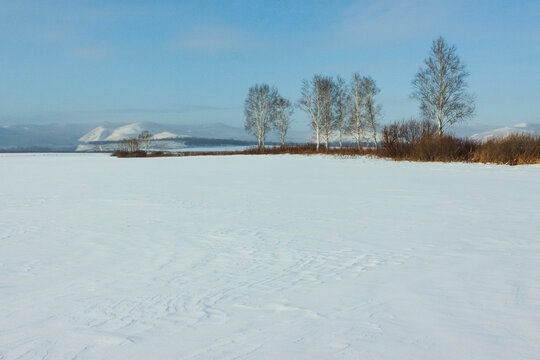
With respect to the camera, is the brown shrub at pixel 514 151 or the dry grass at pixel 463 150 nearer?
the brown shrub at pixel 514 151

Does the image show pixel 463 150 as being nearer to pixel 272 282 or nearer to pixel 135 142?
pixel 272 282

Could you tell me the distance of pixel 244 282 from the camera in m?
3.47

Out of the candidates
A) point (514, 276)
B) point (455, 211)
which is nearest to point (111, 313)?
point (514, 276)

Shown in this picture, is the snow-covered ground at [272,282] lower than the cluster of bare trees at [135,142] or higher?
lower

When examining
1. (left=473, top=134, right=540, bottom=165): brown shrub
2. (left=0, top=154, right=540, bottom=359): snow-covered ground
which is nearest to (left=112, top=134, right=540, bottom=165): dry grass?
(left=473, top=134, right=540, bottom=165): brown shrub

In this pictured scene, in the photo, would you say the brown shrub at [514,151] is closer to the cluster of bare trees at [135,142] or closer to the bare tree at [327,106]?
the bare tree at [327,106]

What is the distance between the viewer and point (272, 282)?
3.45 m

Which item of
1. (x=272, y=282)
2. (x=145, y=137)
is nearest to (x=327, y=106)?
(x=272, y=282)

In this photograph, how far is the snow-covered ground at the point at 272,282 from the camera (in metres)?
2.42

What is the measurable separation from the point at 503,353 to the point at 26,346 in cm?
268

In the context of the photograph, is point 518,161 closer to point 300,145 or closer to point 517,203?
point 517,203

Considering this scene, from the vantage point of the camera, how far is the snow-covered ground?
95.1 inches

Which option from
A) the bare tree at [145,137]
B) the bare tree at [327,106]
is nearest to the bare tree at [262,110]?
the bare tree at [327,106]

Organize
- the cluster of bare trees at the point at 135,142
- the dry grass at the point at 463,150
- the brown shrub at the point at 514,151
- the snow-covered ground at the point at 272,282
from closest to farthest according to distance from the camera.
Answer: the snow-covered ground at the point at 272,282, the brown shrub at the point at 514,151, the dry grass at the point at 463,150, the cluster of bare trees at the point at 135,142
